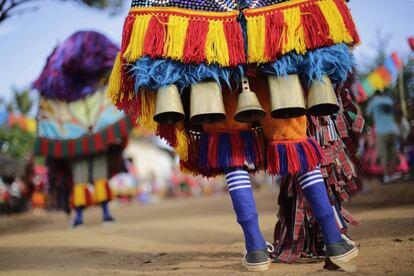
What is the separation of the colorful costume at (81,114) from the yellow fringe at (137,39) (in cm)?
398

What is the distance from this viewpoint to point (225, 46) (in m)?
2.71

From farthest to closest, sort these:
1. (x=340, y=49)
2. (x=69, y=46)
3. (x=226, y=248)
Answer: (x=69, y=46) → (x=226, y=248) → (x=340, y=49)

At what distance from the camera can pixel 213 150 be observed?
113 inches

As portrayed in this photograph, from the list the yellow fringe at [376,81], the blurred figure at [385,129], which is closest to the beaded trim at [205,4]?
the yellow fringe at [376,81]

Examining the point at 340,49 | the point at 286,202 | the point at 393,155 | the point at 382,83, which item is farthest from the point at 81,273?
the point at 393,155

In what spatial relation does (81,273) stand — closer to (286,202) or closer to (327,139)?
(286,202)

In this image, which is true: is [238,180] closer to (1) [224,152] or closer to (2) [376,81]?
(1) [224,152]

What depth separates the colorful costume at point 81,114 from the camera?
6605 mm

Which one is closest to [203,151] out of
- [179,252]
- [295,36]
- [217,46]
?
[217,46]

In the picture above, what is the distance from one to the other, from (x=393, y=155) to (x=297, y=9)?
6.69m

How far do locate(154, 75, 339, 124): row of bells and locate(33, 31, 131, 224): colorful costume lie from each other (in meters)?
4.17

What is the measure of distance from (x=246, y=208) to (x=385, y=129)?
632 centimetres

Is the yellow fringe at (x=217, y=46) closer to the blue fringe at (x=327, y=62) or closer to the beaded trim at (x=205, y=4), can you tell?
the beaded trim at (x=205, y=4)

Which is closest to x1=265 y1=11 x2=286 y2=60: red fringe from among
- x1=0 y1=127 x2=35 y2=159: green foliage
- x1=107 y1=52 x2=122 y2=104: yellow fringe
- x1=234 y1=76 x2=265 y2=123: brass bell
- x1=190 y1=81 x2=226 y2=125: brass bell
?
x1=234 y1=76 x2=265 y2=123: brass bell
